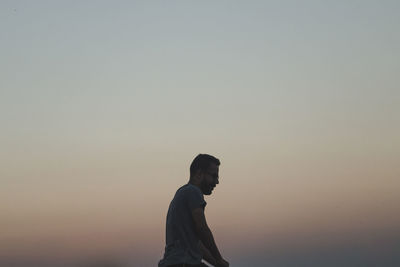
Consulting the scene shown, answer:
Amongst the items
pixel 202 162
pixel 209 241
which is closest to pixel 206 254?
pixel 209 241

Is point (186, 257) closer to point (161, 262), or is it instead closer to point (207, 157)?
point (161, 262)

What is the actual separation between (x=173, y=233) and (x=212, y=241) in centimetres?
51

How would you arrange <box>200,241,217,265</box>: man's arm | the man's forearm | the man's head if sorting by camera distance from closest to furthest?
the man's forearm < <box>200,241,217,265</box>: man's arm < the man's head

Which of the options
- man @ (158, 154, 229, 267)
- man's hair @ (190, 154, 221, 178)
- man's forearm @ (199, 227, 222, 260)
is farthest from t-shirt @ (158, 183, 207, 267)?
man's hair @ (190, 154, 221, 178)

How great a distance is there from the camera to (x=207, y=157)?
14.1 metres

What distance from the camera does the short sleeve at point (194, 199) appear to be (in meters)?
14.0

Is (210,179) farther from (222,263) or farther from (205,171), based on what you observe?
(222,263)

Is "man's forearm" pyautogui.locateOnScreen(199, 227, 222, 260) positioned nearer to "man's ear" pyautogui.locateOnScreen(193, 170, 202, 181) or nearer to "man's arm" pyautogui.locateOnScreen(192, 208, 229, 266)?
"man's arm" pyautogui.locateOnScreen(192, 208, 229, 266)

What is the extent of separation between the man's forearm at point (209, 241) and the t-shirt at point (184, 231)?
0.11 m

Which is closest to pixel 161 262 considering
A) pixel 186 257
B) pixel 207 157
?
pixel 186 257

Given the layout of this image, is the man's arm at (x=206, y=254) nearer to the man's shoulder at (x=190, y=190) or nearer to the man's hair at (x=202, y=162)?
the man's shoulder at (x=190, y=190)

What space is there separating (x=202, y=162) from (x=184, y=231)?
87 cm

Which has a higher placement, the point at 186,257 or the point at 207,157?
the point at 207,157

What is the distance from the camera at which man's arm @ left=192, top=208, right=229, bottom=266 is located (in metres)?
13.9
